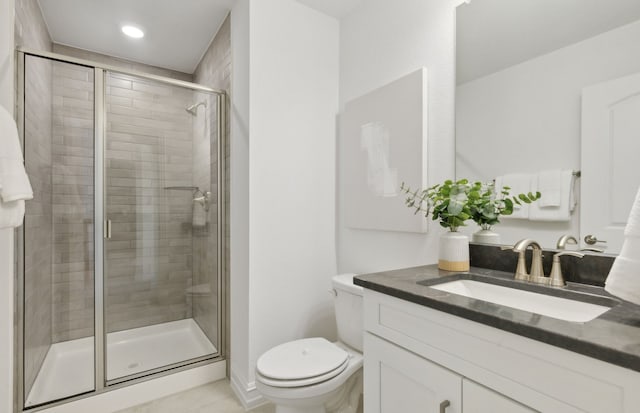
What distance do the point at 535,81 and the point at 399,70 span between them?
0.72 meters

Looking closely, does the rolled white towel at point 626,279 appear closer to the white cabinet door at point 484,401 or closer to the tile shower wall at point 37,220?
the white cabinet door at point 484,401

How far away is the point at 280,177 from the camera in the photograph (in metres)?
1.94

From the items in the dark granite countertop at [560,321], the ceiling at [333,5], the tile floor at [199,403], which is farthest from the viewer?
the ceiling at [333,5]

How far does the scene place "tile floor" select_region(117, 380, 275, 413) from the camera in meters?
1.77

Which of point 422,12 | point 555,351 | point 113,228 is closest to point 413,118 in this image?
point 422,12

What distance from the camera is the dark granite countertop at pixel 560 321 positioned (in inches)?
22.6

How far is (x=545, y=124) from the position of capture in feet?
3.77

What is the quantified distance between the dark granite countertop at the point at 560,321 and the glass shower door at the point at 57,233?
189 cm

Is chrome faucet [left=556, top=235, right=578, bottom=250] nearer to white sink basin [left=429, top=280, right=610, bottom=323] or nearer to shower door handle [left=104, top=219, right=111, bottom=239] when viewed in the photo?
white sink basin [left=429, top=280, right=610, bottom=323]

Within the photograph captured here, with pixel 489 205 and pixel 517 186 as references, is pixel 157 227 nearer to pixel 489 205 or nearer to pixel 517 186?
pixel 489 205

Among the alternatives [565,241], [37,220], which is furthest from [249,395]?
[565,241]

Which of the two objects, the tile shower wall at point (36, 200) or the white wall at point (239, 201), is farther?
the white wall at point (239, 201)

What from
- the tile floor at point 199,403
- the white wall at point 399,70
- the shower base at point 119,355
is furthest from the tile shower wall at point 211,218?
the white wall at point 399,70

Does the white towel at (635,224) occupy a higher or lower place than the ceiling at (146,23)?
lower
